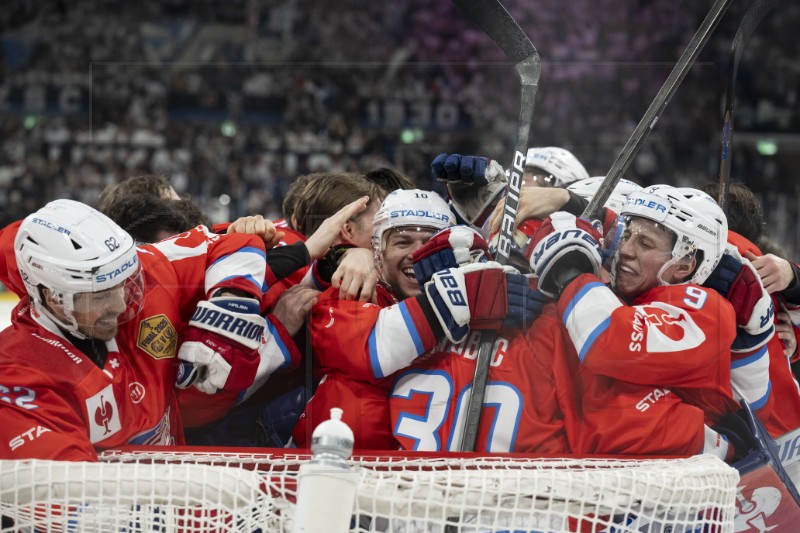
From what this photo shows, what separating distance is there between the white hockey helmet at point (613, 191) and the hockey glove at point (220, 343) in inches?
22.8

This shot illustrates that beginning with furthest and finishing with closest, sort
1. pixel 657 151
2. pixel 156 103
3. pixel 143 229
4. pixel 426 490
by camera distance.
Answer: pixel 156 103 < pixel 143 229 < pixel 657 151 < pixel 426 490

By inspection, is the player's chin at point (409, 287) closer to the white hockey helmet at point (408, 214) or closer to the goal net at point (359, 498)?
the white hockey helmet at point (408, 214)

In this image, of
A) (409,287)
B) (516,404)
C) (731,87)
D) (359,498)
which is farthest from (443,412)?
(731,87)

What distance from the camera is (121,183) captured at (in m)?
2.15

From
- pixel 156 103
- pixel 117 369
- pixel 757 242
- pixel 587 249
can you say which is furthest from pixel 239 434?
pixel 156 103

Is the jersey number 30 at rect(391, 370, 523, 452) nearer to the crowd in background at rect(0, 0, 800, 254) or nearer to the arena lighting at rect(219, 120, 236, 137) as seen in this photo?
the crowd in background at rect(0, 0, 800, 254)

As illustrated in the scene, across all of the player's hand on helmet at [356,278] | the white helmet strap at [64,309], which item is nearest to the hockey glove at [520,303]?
the player's hand on helmet at [356,278]

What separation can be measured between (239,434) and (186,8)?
368 inches

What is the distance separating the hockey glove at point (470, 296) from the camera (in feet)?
4.57

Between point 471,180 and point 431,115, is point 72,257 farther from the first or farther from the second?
point 431,115

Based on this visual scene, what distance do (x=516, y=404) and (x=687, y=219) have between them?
1.36 feet

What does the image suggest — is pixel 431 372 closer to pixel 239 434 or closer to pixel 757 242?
pixel 239 434

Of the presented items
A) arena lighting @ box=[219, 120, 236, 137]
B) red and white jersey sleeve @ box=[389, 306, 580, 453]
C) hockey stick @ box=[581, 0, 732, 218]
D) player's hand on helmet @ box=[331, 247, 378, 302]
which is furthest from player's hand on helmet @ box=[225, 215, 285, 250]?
hockey stick @ box=[581, 0, 732, 218]

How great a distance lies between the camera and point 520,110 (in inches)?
58.1
